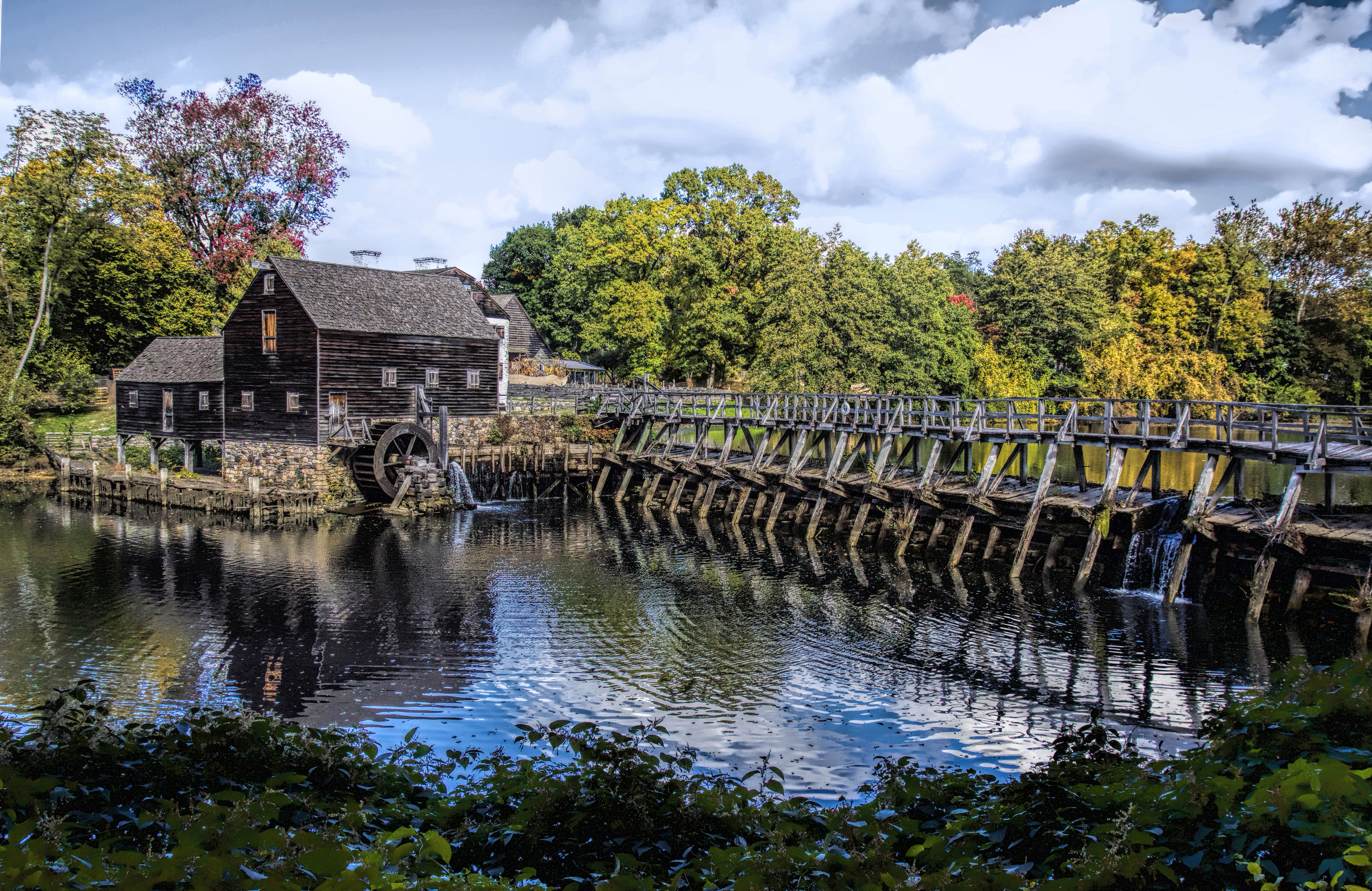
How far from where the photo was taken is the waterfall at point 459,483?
3656 cm

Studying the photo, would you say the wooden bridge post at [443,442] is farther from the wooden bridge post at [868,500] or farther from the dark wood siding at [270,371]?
the wooden bridge post at [868,500]

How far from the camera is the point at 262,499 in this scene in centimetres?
3189

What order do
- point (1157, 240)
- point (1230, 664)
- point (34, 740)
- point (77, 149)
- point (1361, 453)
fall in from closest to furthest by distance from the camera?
point (34, 740)
point (1230, 664)
point (1361, 453)
point (77, 149)
point (1157, 240)

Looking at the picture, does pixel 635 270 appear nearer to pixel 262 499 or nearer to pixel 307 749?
pixel 262 499

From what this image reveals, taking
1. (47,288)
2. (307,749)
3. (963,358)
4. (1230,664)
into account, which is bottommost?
(1230,664)

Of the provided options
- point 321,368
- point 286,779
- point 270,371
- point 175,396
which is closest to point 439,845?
point 286,779

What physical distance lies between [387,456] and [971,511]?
2322 centimetres

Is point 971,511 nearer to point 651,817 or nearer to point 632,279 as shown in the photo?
point 651,817

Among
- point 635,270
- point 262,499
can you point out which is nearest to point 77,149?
point 262,499

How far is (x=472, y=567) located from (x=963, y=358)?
35563 mm

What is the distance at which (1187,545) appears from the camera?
19234mm

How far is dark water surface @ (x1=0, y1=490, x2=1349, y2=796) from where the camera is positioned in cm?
1270

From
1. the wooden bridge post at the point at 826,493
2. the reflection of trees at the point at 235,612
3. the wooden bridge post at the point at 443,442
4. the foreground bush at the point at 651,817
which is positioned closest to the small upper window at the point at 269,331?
the wooden bridge post at the point at 443,442

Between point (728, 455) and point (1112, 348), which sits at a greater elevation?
point (1112, 348)
